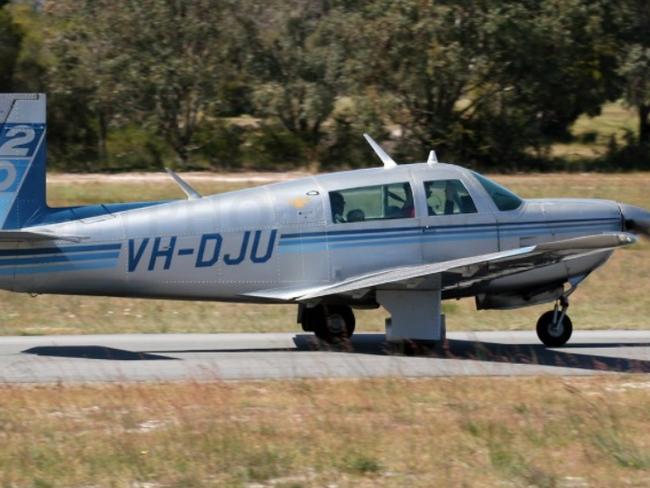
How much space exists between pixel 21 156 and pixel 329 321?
163 inches

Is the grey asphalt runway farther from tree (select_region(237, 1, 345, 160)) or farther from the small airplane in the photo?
tree (select_region(237, 1, 345, 160))

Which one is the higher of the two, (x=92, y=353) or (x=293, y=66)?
(x=293, y=66)

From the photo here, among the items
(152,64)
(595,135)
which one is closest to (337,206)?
(152,64)

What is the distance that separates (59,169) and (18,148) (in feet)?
98.8

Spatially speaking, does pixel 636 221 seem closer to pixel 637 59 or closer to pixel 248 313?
pixel 248 313

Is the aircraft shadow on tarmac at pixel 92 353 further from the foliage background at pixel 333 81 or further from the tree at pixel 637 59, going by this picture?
the tree at pixel 637 59

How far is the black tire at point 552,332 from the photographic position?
46.2 feet

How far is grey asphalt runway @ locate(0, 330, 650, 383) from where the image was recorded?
12180mm

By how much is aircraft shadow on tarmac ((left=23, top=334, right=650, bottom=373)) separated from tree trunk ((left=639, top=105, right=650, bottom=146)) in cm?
3258

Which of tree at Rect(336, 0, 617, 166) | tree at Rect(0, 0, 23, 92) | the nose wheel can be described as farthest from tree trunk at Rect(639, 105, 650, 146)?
the nose wheel

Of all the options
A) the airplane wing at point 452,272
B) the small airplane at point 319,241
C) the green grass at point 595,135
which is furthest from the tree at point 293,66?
the airplane wing at point 452,272

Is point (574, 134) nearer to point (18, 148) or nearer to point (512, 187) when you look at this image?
point (512, 187)

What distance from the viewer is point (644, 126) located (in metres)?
46.1

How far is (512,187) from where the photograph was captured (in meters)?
36.1
